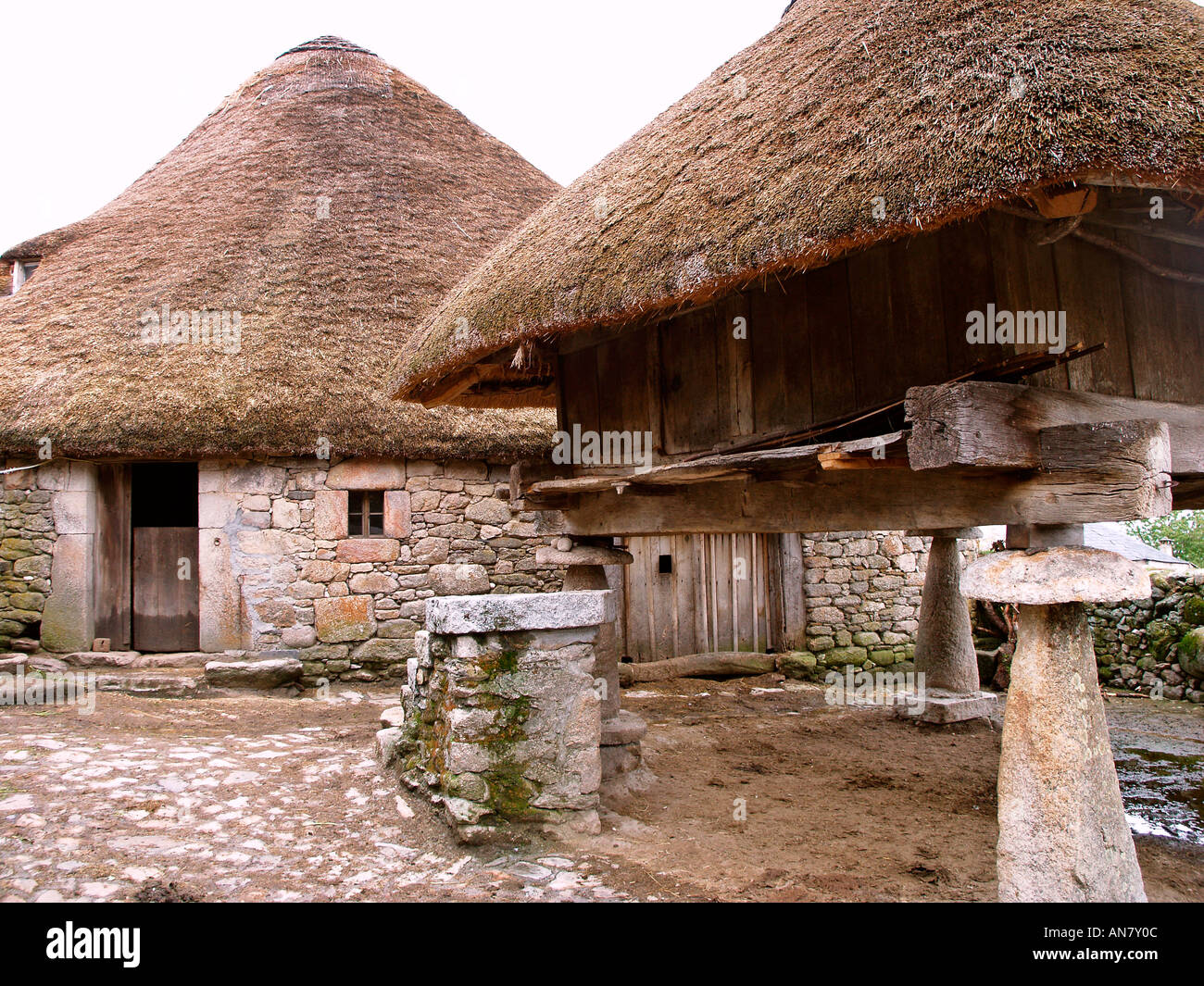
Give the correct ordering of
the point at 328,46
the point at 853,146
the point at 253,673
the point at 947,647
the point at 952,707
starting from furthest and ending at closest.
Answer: the point at 328,46 < the point at 253,673 < the point at 947,647 < the point at 952,707 < the point at 853,146

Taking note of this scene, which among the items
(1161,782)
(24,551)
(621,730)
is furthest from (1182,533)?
(24,551)

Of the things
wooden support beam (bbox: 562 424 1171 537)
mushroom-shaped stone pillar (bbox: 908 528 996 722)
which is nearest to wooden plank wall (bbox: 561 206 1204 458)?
wooden support beam (bbox: 562 424 1171 537)

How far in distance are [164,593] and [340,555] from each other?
6.01ft

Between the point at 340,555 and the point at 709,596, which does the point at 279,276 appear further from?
the point at 709,596

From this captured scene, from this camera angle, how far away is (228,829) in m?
3.98

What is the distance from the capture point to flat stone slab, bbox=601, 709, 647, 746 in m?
4.92

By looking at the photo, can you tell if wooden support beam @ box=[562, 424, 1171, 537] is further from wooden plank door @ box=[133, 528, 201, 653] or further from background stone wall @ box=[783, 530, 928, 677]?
wooden plank door @ box=[133, 528, 201, 653]

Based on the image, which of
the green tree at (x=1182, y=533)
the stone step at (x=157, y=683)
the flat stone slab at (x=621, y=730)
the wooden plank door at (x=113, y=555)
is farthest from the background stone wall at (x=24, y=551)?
the green tree at (x=1182, y=533)

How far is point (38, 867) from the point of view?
11.1 feet

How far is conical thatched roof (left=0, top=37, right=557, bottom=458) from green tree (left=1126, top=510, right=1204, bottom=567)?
1579 centimetres

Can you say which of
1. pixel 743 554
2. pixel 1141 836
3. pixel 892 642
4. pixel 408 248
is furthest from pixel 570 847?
pixel 408 248

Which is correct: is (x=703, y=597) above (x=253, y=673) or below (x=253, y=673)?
above
